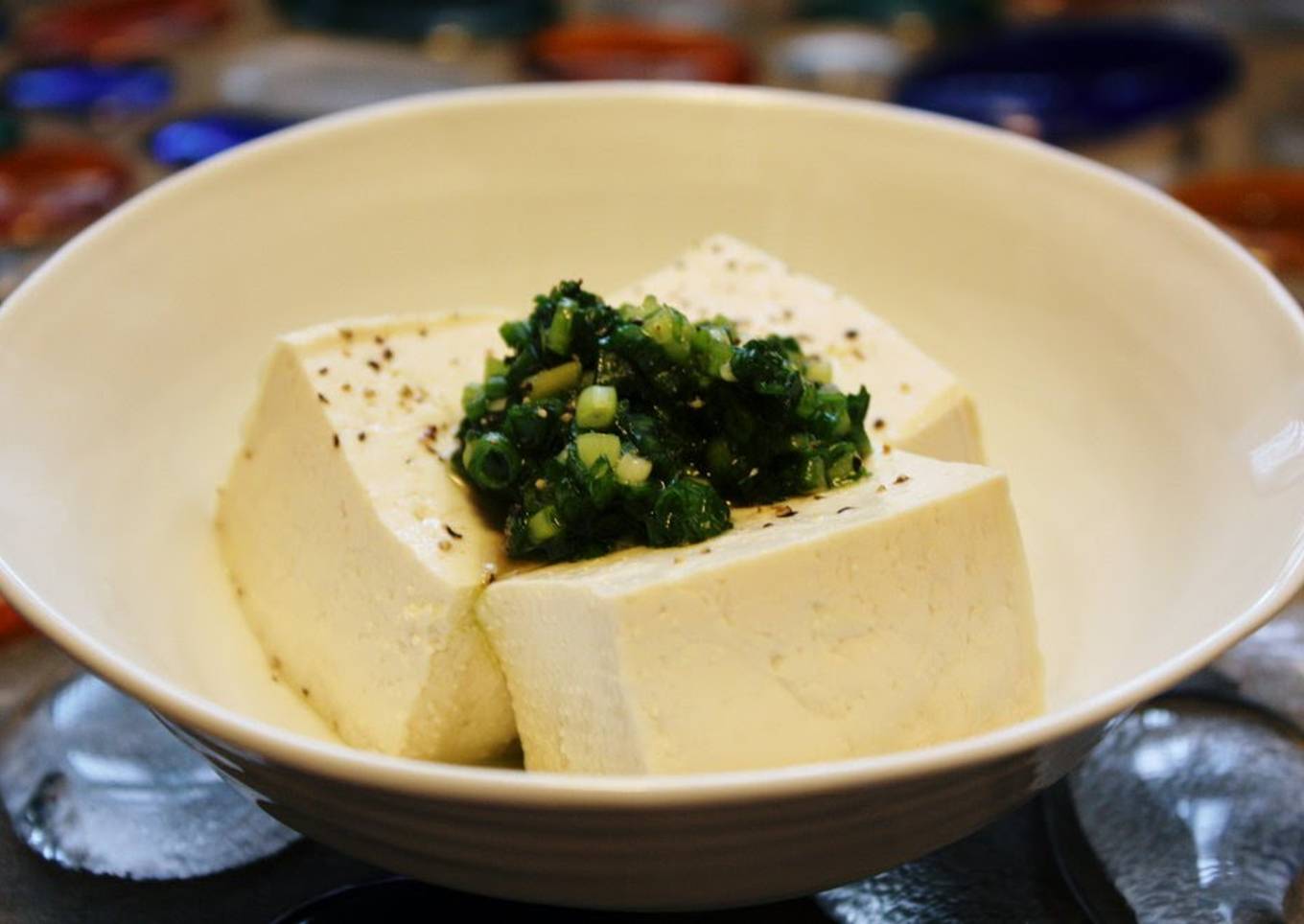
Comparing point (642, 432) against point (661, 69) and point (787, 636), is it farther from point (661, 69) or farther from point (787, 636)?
point (661, 69)

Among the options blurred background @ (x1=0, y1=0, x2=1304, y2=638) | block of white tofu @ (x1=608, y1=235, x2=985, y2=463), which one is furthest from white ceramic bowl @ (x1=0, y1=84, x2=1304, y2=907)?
blurred background @ (x1=0, y1=0, x2=1304, y2=638)

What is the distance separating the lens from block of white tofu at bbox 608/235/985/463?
1637mm

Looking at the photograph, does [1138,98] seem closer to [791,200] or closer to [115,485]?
[791,200]

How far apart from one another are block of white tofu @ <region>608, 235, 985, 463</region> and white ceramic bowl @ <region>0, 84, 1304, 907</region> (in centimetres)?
23

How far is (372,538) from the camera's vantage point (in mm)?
1436

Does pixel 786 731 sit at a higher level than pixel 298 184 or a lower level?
lower

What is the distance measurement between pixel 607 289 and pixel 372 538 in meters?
0.81

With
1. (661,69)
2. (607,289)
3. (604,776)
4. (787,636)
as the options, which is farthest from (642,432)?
(661,69)

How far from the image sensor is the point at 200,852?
142cm

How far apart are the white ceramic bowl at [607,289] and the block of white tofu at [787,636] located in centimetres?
12

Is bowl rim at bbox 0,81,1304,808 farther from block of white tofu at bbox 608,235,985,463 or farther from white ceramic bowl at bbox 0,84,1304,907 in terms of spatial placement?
block of white tofu at bbox 608,235,985,463

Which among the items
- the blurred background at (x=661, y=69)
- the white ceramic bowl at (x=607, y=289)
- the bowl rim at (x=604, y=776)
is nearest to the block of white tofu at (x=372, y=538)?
the white ceramic bowl at (x=607, y=289)

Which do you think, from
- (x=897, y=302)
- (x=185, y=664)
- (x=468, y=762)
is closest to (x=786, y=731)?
(x=468, y=762)

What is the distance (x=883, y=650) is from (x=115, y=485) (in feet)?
2.90
